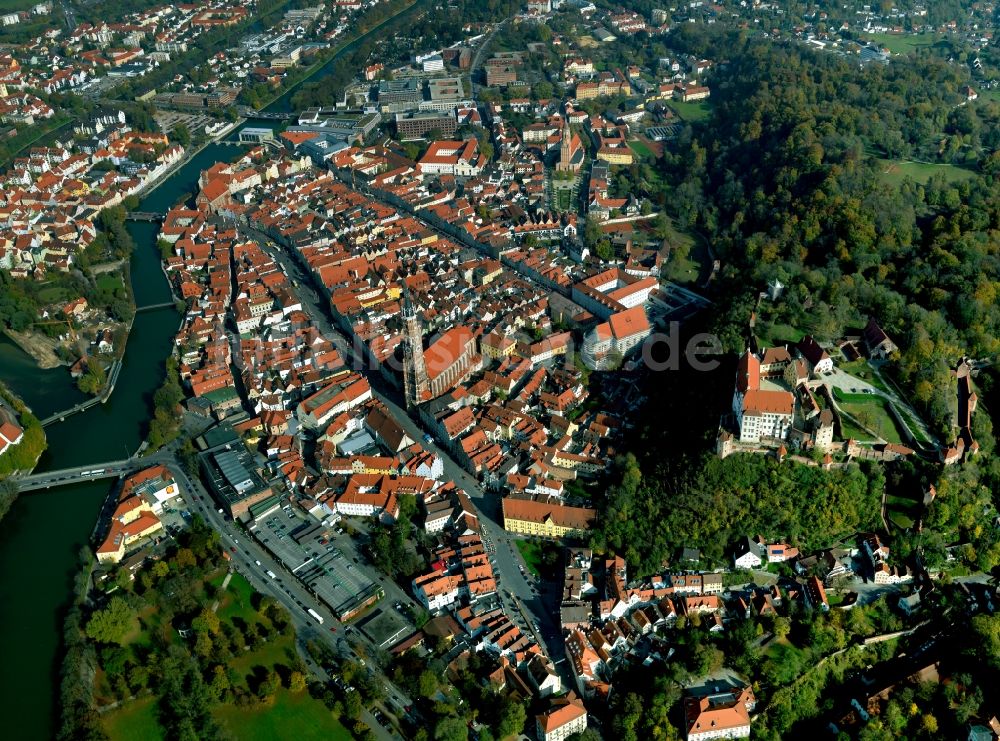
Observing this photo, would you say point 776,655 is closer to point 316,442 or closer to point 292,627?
point 292,627

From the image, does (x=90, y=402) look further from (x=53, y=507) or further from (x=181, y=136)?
(x=181, y=136)

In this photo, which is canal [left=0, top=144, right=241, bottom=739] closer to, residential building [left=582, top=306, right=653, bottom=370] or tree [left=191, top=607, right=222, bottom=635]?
tree [left=191, top=607, right=222, bottom=635]

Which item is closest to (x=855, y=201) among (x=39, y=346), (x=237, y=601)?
(x=237, y=601)

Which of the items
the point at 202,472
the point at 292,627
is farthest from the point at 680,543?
the point at 202,472

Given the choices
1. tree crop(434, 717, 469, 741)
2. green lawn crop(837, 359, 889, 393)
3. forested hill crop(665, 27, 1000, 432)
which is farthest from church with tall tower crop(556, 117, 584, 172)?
tree crop(434, 717, 469, 741)

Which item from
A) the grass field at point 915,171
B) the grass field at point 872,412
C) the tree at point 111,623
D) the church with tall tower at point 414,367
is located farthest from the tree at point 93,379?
the grass field at point 915,171
